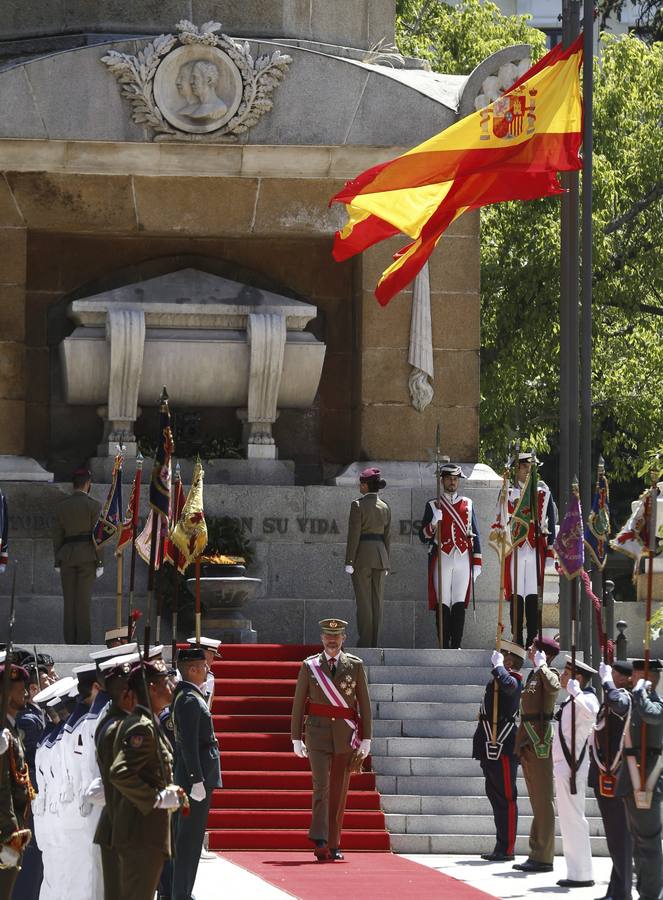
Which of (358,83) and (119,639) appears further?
(358,83)

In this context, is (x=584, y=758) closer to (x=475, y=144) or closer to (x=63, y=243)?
(x=475, y=144)

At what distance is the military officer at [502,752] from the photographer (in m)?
17.5

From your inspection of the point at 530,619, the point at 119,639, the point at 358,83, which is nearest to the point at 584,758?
the point at 119,639

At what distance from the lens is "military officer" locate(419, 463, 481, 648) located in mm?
22281

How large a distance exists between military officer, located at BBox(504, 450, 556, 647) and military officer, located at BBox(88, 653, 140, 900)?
966cm

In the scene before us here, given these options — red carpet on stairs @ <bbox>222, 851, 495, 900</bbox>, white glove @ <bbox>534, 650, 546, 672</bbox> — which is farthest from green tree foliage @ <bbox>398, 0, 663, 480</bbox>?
red carpet on stairs @ <bbox>222, 851, 495, 900</bbox>

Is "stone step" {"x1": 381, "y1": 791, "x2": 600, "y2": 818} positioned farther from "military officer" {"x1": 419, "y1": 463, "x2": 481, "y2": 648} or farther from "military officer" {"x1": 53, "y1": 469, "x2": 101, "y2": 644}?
"military officer" {"x1": 53, "y1": 469, "x2": 101, "y2": 644}

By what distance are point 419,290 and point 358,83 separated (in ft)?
7.29

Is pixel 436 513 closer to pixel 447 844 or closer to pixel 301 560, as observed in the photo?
pixel 301 560

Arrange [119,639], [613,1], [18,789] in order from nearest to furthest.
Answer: [18,789]
[119,639]
[613,1]

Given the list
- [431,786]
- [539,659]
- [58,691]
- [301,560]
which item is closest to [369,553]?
[301,560]

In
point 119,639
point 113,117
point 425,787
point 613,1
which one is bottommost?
point 425,787

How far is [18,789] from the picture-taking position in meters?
12.1

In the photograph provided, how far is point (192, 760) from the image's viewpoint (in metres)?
14.8
